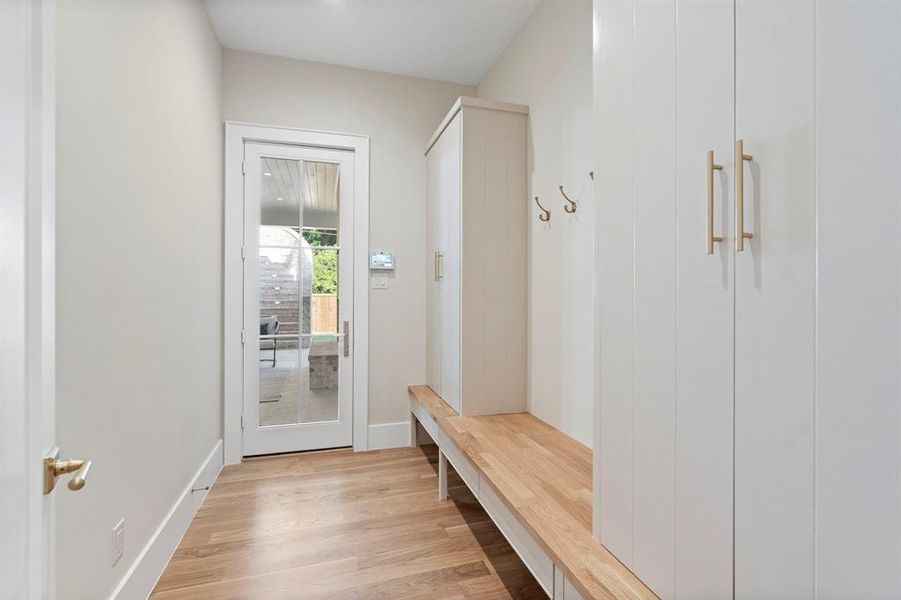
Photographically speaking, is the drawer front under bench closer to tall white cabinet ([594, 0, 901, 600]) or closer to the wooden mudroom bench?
the wooden mudroom bench

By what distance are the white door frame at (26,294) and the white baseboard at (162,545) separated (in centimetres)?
97

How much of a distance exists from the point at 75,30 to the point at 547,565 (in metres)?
2.11

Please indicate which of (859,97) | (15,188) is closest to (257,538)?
(15,188)

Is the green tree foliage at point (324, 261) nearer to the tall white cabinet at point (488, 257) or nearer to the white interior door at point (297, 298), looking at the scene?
the white interior door at point (297, 298)

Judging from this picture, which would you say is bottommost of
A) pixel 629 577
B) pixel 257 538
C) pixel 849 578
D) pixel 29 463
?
pixel 257 538

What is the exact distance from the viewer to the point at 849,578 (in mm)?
604

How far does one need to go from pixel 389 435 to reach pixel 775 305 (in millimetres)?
2956

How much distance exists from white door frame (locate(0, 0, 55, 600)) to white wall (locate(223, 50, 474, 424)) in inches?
97.1

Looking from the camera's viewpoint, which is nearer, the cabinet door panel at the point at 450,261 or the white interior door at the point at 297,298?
the cabinet door panel at the point at 450,261

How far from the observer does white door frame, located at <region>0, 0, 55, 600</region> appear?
63 cm

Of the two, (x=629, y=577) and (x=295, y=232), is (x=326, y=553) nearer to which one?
(x=629, y=577)

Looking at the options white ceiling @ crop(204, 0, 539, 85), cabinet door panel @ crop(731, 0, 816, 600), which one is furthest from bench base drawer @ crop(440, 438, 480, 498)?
white ceiling @ crop(204, 0, 539, 85)

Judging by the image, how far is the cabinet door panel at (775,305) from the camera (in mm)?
666

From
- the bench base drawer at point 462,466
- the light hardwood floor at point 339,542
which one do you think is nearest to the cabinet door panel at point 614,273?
the bench base drawer at point 462,466
